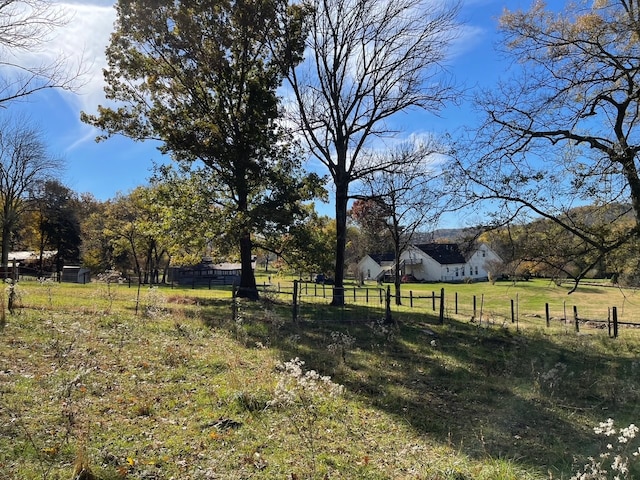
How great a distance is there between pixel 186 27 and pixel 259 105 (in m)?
4.47

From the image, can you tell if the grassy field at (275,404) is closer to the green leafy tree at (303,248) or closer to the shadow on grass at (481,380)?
the shadow on grass at (481,380)

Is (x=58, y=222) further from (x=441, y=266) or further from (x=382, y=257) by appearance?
(x=441, y=266)

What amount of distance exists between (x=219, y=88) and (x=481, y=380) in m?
17.5

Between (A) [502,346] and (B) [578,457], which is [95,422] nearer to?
(B) [578,457]

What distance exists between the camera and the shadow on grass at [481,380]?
6.25 meters

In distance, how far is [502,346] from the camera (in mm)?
13578

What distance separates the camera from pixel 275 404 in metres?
6.14

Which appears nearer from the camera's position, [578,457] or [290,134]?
[578,457]

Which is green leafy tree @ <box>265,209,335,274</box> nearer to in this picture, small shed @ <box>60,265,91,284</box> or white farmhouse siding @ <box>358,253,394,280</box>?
small shed @ <box>60,265,91,284</box>

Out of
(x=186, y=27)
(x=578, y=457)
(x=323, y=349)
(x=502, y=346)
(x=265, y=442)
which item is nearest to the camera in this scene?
(x=265, y=442)

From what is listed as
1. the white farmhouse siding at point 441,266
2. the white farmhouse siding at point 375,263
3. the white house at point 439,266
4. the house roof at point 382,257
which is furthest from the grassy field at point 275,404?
the house roof at point 382,257

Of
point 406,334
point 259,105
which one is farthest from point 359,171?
point 406,334

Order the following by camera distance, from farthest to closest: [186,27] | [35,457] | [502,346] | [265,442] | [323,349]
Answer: [186,27], [502,346], [323,349], [265,442], [35,457]

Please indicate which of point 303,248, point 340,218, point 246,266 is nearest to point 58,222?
point 246,266
